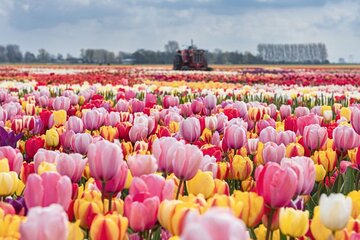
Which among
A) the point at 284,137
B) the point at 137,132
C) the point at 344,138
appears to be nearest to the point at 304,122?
the point at 284,137

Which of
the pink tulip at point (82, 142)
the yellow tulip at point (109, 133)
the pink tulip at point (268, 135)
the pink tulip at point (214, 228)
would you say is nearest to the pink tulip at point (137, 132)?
the yellow tulip at point (109, 133)

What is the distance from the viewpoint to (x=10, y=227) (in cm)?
149

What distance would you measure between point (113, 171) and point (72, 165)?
321mm

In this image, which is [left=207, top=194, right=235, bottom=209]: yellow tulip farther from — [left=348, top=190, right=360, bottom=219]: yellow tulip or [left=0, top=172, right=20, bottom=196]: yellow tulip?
[left=0, top=172, right=20, bottom=196]: yellow tulip

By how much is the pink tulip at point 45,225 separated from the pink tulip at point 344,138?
2089 mm

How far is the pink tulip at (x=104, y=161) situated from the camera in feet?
5.87

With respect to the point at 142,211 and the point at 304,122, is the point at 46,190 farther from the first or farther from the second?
the point at 304,122

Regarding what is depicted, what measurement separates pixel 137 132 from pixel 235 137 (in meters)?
0.70

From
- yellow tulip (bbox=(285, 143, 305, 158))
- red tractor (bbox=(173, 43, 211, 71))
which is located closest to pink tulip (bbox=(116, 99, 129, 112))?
yellow tulip (bbox=(285, 143, 305, 158))

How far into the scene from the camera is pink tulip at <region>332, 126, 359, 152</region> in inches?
117

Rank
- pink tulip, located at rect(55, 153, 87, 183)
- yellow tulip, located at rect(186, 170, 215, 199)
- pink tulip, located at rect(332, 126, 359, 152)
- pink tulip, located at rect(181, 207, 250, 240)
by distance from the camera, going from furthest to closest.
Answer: pink tulip, located at rect(332, 126, 359, 152), pink tulip, located at rect(55, 153, 87, 183), yellow tulip, located at rect(186, 170, 215, 199), pink tulip, located at rect(181, 207, 250, 240)

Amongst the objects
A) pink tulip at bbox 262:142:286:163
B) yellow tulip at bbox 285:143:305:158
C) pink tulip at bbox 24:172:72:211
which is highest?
pink tulip at bbox 24:172:72:211

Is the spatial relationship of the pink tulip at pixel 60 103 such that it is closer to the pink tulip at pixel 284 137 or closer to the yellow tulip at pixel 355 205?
the pink tulip at pixel 284 137

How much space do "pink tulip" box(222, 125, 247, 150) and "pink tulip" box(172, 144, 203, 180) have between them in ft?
3.62
